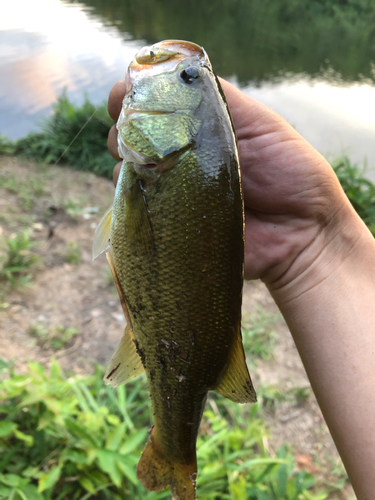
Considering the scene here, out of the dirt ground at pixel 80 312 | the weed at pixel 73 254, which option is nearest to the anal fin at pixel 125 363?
the dirt ground at pixel 80 312

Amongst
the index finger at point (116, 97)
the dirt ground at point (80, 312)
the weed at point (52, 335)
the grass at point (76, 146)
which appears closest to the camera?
the index finger at point (116, 97)

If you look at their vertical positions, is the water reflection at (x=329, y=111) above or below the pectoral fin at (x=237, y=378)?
below

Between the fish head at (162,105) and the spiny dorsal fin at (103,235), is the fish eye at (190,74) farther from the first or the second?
the spiny dorsal fin at (103,235)

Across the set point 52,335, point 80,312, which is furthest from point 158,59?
point 80,312

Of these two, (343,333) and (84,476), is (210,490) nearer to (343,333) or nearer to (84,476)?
(84,476)

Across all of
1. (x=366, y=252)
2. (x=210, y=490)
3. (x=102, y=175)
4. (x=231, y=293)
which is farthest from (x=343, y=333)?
(x=102, y=175)

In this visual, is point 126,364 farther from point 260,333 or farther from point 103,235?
point 260,333
